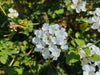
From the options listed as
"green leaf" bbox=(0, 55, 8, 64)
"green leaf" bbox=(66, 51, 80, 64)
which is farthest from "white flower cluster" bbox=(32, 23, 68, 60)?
"green leaf" bbox=(0, 55, 8, 64)

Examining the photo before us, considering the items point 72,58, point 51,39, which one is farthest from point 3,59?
point 72,58

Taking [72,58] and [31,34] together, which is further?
[31,34]

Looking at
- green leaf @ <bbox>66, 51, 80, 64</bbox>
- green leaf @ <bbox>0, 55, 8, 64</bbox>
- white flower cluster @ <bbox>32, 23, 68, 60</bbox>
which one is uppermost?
white flower cluster @ <bbox>32, 23, 68, 60</bbox>

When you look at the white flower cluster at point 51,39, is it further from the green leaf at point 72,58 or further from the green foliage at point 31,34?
the green foliage at point 31,34

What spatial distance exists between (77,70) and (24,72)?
0.84 m

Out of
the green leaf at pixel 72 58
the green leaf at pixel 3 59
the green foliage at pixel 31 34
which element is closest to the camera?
the green leaf at pixel 72 58

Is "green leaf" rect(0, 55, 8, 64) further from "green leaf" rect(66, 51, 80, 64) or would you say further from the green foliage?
"green leaf" rect(66, 51, 80, 64)

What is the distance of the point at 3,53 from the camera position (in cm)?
164

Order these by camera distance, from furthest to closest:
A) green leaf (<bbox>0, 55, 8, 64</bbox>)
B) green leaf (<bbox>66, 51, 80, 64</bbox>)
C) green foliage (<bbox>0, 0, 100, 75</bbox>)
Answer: green foliage (<bbox>0, 0, 100, 75</bbox>) → green leaf (<bbox>0, 55, 8, 64</bbox>) → green leaf (<bbox>66, 51, 80, 64</bbox>)

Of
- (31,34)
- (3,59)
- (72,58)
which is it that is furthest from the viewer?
(31,34)

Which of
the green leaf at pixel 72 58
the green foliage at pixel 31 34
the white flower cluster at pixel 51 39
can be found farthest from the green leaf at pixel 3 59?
the green leaf at pixel 72 58

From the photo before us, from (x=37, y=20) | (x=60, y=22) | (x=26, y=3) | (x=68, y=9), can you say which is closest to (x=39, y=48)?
(x=37, y=20)

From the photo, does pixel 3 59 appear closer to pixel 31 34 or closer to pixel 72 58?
pixel 31 34

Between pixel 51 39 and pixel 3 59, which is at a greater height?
pixel 51 39
